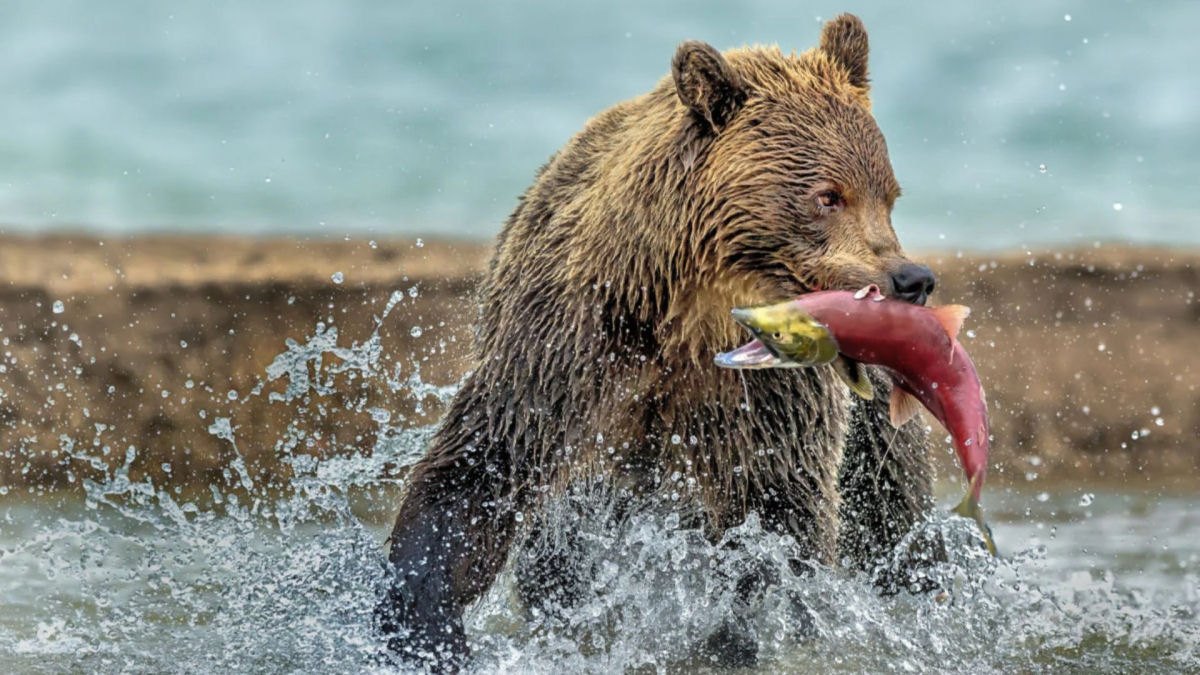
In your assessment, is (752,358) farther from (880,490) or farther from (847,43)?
(880,490)

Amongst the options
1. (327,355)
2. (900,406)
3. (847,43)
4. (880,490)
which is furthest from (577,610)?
(327,355)

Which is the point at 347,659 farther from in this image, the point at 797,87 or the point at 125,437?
the point at 125,437

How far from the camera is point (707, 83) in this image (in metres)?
4.41

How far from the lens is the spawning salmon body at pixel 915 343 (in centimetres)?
375

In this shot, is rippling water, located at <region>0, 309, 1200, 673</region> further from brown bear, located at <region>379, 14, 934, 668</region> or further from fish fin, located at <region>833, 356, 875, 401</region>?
fish fin, located at <region>833, 356, 875, 401</region>

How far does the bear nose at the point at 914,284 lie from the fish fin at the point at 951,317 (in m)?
0.09

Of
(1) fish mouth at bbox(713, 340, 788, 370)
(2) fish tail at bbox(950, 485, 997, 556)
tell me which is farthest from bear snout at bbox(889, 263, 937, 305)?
(2) fish tail at bbox(950, 485, 997, 556)

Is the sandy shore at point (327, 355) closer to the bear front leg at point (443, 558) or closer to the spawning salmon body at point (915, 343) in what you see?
the bear front leg at point (443, 558)

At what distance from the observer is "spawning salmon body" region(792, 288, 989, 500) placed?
3746 millimetres

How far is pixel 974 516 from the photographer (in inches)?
137

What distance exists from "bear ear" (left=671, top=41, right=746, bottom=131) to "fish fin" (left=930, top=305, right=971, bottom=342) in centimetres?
112

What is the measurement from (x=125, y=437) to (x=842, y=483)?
776 cm

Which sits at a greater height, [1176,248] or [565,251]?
[1176,248]

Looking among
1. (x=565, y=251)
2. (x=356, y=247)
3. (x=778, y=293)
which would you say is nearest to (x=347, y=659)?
(x=565, y=251)
